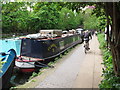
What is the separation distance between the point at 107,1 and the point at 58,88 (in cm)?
311

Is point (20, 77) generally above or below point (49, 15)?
below

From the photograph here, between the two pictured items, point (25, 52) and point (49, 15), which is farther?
point (49, 15)

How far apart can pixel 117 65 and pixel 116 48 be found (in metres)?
0.48

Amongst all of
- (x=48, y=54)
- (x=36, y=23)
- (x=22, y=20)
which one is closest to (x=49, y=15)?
(x=36, y=23)

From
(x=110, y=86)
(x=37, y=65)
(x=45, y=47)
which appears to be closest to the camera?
(x=110, y=86)

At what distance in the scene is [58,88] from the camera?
4.86m

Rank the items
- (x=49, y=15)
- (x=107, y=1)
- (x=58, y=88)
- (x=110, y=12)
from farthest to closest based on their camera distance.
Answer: (x=49, y=15), (x=58, y=88), (x=110, y=12), (x=107, y=1)

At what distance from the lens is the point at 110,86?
3410mm

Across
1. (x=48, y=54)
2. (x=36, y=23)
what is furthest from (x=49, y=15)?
(x=48, y=54)

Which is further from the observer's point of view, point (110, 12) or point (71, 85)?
point (71, 85)

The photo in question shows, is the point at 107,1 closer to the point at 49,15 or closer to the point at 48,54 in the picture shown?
the point at 48,54

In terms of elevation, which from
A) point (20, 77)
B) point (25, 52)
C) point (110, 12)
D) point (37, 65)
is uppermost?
point (110, 12)

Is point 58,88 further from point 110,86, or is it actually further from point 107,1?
point 107,1

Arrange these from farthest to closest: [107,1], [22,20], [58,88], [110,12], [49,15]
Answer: [49,15], [22,20], [58,88], [110,12], [107,1]
